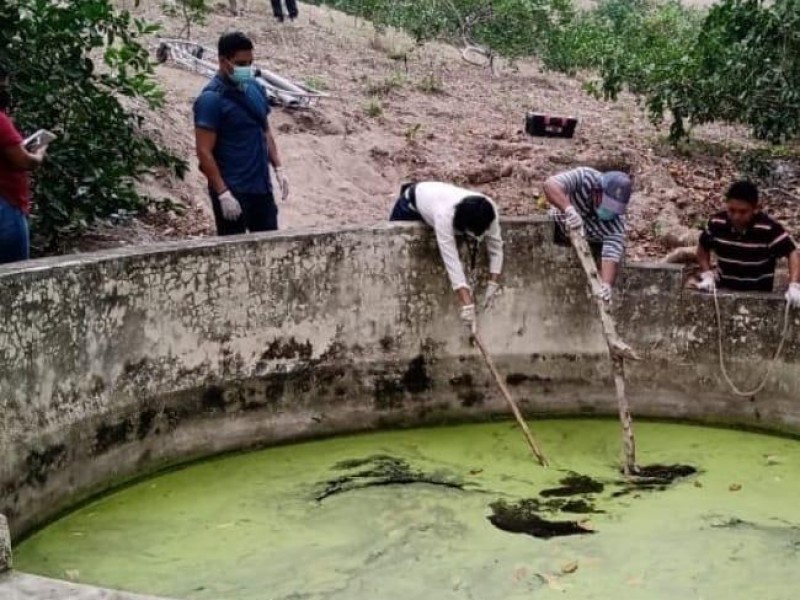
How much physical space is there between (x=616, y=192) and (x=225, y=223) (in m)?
1.95

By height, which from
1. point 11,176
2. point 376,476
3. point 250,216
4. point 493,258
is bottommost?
point 376,476

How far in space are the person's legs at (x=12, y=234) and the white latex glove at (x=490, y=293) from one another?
7.34ft

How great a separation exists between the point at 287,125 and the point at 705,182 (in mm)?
3232

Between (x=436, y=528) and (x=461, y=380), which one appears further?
(x=461, y=380)

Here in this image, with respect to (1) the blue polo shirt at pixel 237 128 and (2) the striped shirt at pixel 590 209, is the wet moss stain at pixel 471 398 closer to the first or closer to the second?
(2) the striped shirt at pixel 590 209

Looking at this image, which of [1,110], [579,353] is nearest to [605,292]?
[579,353]

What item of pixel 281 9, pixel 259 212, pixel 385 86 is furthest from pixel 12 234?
pixel 281 9

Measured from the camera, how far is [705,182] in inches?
378

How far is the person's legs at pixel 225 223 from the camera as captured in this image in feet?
20.6

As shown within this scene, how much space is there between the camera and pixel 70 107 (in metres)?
6.95

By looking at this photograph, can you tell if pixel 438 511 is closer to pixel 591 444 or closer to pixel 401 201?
pixel 591 444

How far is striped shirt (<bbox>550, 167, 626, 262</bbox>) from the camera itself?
243 inches

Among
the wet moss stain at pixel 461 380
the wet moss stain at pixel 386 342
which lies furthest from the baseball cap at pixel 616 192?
the wet moss stain at pixel 386 342

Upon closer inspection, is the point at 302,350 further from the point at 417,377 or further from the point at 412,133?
the point at 412,133
